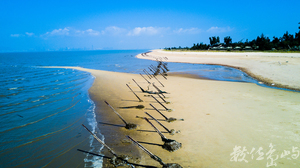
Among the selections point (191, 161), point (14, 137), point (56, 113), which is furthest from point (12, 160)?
point (191, 161)

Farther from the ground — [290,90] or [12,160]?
[290,90]

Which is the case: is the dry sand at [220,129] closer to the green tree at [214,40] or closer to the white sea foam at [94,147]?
the white sea foam at [94,147]

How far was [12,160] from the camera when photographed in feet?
18.1

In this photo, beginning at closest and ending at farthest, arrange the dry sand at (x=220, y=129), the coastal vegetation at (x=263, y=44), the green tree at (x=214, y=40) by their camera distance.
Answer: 1. the dry sand at (x=220, y=129)
2. the coastal vegetation at (x=263, y=44)
3. the green tree at (x=214, y=40)

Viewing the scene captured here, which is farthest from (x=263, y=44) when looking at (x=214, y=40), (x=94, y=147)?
(x=94, y=147)

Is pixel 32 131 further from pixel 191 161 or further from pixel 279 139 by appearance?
pixel 279 139

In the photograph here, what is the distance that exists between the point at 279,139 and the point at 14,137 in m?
11.5

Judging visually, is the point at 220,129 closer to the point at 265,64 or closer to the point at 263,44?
the point at 265,64

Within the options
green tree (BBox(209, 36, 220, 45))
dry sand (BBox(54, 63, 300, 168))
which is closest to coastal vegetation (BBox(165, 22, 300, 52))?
green tree (BBox(209, 36, 220, 45))

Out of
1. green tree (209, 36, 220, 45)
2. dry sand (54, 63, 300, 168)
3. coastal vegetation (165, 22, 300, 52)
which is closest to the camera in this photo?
dry sand (54, 63, 300, 168)

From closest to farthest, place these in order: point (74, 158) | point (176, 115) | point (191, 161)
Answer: point (191, 161) < point (74, 158) < point (176, 115)

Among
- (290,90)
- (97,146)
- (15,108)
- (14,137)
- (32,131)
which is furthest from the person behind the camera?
(290,90)

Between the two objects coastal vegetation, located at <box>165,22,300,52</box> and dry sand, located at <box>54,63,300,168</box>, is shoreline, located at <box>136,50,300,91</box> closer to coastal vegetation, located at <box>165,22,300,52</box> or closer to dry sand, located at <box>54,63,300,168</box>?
dry sand, located at <box>54,63,300,168</box>

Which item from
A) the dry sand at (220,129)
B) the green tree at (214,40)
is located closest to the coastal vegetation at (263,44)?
the green tree at (214,40)
